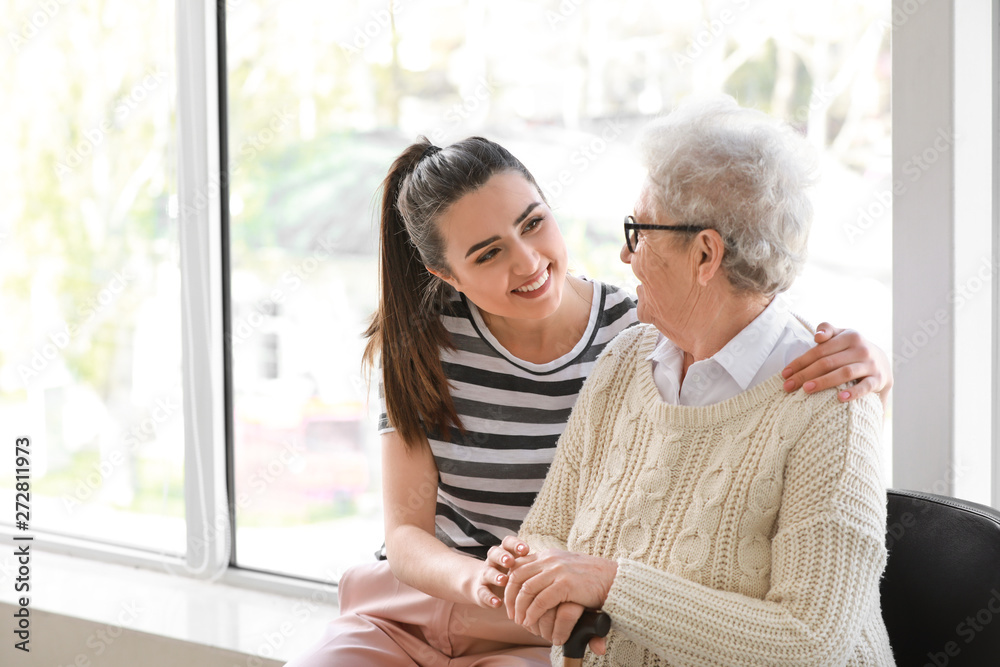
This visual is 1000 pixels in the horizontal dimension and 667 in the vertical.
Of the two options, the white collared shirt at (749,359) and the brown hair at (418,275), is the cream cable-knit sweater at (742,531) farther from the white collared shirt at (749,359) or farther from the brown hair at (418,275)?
the brown hair at (418,275)

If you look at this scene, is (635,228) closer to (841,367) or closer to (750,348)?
(750,348)

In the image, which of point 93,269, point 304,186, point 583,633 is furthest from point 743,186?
point 93,269

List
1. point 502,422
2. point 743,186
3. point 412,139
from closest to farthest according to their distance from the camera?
point 743,186 < point 502,422 < point 412,139

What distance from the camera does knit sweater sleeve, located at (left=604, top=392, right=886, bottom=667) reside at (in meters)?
1.09

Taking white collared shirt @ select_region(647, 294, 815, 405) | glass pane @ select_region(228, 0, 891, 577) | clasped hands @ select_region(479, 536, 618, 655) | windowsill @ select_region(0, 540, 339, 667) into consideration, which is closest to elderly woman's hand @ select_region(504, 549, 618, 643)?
clasped hands @ select_region(479, 536, 618, 655)

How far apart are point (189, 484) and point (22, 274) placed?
3.27ft

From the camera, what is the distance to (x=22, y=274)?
2840 mm

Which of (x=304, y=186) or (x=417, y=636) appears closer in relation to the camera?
(x=417, y=636)

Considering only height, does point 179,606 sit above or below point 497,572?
below

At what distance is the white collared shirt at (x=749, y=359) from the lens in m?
1.25

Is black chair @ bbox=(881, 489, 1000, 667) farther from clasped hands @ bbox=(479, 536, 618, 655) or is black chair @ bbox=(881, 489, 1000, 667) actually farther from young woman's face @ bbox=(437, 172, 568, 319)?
young woman's face @ bbox=(437, 172, 568, 319)

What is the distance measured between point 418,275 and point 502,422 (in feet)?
1.16

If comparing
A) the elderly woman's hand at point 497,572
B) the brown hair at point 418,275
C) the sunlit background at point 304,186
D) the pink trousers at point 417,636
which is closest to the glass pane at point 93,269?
the sunlit background at point 304,186

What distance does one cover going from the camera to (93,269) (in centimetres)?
272
